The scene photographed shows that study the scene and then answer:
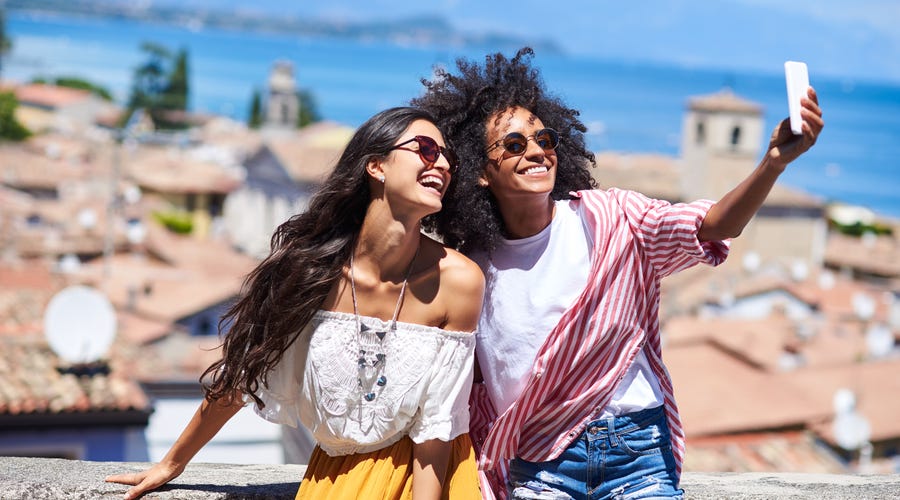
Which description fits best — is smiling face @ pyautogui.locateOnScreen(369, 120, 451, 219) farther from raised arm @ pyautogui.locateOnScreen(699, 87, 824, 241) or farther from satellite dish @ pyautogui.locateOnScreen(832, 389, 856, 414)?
satellite dish @ pyautogui.locateOnScreen(832, 389, 856, 414)

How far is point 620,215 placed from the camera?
8.57 feet

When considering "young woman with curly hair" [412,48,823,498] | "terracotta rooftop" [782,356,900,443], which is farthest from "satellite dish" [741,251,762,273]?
"young woman with curly hair" [412,48,823,498]

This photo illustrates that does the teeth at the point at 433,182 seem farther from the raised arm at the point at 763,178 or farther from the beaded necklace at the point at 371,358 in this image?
the raised arm at the point at 763,178

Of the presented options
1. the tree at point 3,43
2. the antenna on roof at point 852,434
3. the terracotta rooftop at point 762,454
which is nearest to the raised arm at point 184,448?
the terracotta rooftop at point 762,454

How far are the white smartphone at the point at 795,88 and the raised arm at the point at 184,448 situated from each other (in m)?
1.36

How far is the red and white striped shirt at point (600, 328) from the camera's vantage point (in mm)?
2590

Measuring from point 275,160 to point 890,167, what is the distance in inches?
4966

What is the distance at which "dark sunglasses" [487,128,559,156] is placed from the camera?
8.82ft

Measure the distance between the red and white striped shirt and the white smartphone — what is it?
345 mm

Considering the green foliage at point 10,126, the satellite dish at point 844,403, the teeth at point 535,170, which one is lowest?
the green foliage at point 10,126

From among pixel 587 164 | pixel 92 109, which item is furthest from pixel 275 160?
pixel 587 164

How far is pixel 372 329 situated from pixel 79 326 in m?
10.3

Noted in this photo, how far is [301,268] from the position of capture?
2.54 meters

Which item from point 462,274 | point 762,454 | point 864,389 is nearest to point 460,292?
point 462,274
